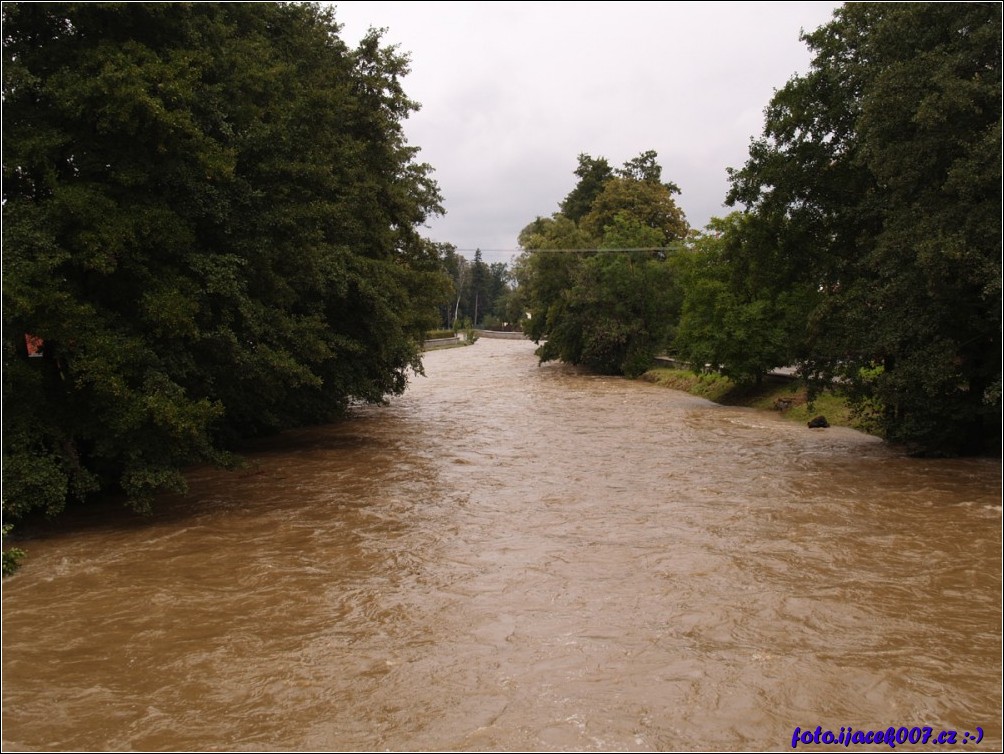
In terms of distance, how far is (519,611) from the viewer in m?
10.0

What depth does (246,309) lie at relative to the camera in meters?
15.1

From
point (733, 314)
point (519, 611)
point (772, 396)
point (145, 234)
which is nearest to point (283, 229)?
point (145, 234)

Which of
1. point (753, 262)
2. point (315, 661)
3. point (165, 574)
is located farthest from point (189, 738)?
point (753, 262)

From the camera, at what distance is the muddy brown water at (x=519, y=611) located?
7328 mm

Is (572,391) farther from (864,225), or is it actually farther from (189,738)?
(189,738)

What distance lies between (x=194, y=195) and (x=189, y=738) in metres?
9.94

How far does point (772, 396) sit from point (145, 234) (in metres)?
25.2

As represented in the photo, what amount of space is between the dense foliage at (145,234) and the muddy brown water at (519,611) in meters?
1.92

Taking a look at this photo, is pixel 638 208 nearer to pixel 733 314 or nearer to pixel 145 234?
pixel 733 314

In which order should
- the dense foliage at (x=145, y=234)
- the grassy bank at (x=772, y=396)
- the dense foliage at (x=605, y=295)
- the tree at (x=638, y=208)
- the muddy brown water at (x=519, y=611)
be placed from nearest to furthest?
the muddy brown water at (x=519, y=611) → the dense foliage at (x=145, y=234) → the grassy bank at (x=772, y=396) → the dense foliage at (x=605, y=295) → the tree at (x=638, y=208)

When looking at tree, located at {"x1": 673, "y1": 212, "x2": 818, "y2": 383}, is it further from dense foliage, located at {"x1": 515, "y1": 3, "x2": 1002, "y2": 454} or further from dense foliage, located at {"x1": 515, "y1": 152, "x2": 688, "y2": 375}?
dense foliage, located at {"x1": 515, "y1": 152, "x2": 688, "y2": 375}

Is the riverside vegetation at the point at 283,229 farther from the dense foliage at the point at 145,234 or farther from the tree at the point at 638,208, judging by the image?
the tree at the point at 638,208

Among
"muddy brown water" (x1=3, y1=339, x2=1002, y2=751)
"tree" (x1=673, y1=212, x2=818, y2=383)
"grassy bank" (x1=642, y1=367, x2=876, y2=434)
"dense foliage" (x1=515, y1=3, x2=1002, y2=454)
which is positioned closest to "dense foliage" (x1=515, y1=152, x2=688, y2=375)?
"grassy bank" (x1=642, y1=367, x2=876, y2=434)

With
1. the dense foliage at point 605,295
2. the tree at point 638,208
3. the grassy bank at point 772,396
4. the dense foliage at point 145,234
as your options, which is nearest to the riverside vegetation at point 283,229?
the dense foliage at point 145,234
